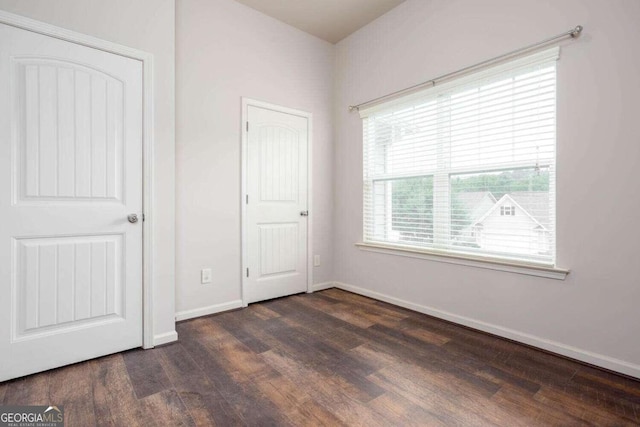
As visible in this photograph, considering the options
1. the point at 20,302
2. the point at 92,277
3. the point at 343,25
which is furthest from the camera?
the point at 343,25

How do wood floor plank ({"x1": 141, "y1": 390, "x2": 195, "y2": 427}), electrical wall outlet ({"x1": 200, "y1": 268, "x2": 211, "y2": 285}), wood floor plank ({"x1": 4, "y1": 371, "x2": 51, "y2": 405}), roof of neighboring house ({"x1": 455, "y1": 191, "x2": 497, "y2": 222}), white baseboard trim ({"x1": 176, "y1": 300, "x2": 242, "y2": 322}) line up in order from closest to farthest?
wood floor plank ({"x1": 141, "y1": 390, "x2": 195, "y2": 427}), wood floor plank ({"x1": 4, "y1": 371, "x2": 51, "y2": 405}), roof of neighboring house ({"x1": 455, "y1": 191, "x2": 497, "y2": 222}), white baseboard trim ({"x1": 176, "y1": 300, "x2": 242, "y2": 322}), electrical wall outlet ({"x1": 200, "y1": 268, "x2": 211, "y2": 285})

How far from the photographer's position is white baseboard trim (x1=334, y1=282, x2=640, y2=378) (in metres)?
1.95

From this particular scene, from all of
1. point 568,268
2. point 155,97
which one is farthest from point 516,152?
point 155,97

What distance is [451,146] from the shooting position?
284 centimetres

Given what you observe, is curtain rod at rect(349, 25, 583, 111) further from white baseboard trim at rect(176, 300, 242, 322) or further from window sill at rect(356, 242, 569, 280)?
white baseboard trim at rect(176, 300, 242, 322)

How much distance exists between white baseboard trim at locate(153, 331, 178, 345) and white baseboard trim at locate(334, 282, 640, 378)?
2029 millimetres

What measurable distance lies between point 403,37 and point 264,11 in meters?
1.45

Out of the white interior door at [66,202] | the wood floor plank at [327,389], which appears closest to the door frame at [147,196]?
the white interior door at [66,202]

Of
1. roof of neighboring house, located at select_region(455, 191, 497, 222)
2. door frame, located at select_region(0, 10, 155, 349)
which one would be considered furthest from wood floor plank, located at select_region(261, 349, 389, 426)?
roof of neighboring house, located at select_region(455, 191, 497, 222)

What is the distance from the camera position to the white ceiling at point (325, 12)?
3.20 metres

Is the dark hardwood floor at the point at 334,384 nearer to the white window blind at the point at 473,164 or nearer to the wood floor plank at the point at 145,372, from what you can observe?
the wood floor plank at the point at 145,372

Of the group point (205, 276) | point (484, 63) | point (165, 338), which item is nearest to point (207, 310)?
point (205, 276)

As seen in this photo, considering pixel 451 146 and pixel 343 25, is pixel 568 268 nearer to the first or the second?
pixel 451 146

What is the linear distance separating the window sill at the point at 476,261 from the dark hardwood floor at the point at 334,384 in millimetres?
539
